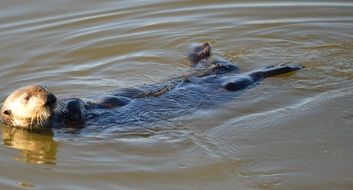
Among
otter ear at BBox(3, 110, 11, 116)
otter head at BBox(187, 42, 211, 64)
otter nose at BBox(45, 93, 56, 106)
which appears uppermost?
otter head at BBox(187, 42, 211, 64)

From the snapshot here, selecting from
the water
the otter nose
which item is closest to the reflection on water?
the water

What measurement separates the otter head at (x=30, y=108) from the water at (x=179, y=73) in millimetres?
150

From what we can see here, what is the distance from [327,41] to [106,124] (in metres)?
3.49

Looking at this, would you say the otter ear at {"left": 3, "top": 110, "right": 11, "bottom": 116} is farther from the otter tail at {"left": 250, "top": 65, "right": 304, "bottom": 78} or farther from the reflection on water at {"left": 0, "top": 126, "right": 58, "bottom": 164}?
the otter tail at {"left": 250, "top": 65, "right": 304, "bottom": 78}

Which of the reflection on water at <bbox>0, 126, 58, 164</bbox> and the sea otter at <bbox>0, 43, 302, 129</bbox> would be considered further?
the sea otter at <bbox>0, 43, 302, 129</bbox>

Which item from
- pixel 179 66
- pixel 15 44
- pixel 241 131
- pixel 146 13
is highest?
pixel 146 13

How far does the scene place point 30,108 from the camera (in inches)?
253

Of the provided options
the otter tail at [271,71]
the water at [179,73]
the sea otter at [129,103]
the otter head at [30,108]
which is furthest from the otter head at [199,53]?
the otter head at [30,108]

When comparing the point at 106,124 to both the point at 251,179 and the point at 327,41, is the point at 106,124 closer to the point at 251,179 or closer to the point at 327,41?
the point at 251,179

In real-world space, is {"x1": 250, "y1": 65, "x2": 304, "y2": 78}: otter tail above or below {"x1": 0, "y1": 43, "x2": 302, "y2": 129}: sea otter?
above

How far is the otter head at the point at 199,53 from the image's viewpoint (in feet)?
26.3

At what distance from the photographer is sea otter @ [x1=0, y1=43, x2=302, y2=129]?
644cm

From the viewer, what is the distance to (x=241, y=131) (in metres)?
6.44

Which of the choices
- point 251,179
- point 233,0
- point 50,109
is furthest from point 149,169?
point 233,0
